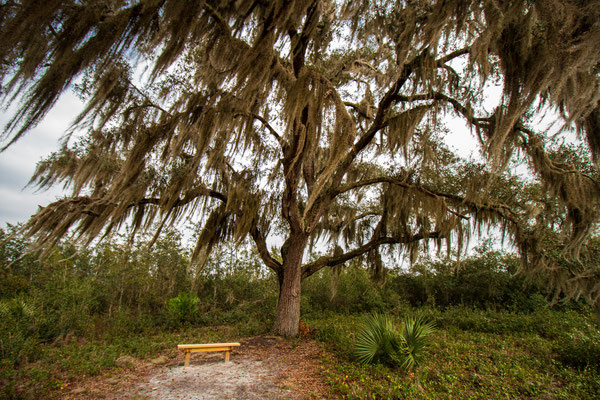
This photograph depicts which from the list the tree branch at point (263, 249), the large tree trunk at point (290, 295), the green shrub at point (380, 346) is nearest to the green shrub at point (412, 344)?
the green shrub at point (380, 346)

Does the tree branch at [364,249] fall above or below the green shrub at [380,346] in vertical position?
above

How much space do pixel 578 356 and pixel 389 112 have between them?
5674 millimetres

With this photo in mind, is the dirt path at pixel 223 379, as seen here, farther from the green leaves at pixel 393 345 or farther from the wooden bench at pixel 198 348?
the green leaves at pixel 393 345

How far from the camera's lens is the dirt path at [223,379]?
3514 millimetres

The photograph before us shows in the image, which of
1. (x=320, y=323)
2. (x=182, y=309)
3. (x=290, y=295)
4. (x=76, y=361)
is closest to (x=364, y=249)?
(x=290, y=295)

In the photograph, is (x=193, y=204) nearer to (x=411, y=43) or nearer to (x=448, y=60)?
(x=411, y=43)

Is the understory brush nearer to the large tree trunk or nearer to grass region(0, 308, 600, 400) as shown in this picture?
grass region(0, 308, 600, 400)

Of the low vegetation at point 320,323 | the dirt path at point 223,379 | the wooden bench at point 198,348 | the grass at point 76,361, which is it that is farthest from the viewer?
the wooden bench at point 198,348

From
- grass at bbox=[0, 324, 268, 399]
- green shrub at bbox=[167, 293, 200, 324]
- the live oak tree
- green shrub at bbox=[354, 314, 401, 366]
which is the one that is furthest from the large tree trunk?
green shrub at bbox=[167, 293, 200, 324]

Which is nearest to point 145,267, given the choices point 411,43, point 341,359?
point 341,359

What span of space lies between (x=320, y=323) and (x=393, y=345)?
13.6 ft

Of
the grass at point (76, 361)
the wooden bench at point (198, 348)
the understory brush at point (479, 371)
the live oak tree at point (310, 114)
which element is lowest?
the grass at point (76, 361)

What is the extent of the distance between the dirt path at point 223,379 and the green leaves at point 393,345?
866 millimetres

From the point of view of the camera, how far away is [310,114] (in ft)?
14.1
